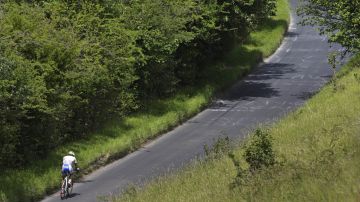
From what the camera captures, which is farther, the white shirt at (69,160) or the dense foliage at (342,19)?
the dense foliage at (342,19)

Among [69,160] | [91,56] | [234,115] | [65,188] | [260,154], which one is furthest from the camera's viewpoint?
[234,115]

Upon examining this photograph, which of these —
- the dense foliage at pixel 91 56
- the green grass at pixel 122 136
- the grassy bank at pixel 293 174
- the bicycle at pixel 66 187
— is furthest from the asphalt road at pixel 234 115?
the grassy bank at pixel 293 174

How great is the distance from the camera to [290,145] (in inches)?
524

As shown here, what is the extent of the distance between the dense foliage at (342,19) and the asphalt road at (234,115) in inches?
166

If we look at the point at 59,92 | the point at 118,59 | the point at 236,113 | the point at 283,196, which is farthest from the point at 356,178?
the point at 236,113

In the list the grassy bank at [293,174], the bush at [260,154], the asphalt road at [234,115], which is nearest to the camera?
the grassy bank at [293,174]

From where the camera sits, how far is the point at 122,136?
26.0 m

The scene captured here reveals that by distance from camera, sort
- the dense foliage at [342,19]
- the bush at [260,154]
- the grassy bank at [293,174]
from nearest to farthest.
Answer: the grassy bank at [293,174], the bush at [260,154], the dense foliage at [342,19]

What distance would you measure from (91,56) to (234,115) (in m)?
8.27

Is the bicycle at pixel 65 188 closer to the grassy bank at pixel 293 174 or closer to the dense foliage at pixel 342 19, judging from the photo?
the grassy bank at pixel 293 174

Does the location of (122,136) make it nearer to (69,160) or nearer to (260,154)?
(69,160)

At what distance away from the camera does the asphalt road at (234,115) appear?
72.5ft

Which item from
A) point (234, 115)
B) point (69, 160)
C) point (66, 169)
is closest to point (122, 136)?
point (69, 160)

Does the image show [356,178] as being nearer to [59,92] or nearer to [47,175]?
[47,175]
